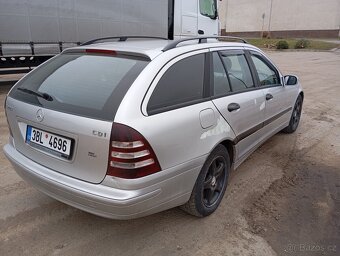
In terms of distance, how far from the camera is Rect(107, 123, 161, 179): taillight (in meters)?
2.23

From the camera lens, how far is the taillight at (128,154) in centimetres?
223

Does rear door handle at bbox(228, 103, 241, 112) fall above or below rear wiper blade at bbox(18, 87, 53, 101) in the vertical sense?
below

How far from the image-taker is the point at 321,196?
3.61m

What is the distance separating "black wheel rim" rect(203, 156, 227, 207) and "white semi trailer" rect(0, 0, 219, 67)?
611 centimetres

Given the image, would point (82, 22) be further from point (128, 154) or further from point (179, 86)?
point (128, 154)

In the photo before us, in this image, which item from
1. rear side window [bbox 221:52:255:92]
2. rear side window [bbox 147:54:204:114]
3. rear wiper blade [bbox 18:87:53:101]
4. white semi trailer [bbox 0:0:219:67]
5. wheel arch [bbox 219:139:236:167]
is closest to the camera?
rear side window [bbox 147:54:204:114]

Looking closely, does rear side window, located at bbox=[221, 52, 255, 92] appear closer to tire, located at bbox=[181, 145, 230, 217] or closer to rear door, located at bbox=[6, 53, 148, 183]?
tire, located at bbox=[181, 145, 230, 217]

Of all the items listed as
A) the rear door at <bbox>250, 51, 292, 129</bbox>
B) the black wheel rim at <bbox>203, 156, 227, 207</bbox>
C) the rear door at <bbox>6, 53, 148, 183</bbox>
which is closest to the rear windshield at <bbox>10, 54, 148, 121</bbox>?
the rear door at <bbox>6, 53, 148, 183</bbox>

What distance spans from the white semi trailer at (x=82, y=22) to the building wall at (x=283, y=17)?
130 feet

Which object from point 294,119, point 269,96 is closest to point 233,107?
point 269,96

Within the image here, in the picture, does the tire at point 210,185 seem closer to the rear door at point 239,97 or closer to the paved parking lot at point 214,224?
the paved parking lot at point 214,224

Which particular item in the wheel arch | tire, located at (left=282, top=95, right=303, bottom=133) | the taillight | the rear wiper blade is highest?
the rear wiper blade

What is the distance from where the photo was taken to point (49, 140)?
254 cm

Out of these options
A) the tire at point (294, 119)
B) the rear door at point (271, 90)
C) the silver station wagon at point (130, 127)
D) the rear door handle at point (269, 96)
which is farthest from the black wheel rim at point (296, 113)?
the silver station wagon at point (130, 127)
